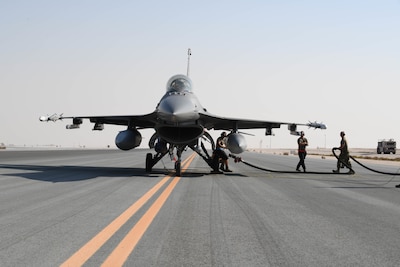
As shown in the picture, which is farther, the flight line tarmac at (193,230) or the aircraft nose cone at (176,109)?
the aircraft nose cone at (176,109)

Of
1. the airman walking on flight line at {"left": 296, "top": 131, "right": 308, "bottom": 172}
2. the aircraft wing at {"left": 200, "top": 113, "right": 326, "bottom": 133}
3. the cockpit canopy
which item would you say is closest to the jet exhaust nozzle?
the cockpit canopy

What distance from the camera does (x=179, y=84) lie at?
52.2ft

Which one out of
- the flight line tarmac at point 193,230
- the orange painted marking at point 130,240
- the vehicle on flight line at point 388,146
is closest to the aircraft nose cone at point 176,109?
the flight line tarmac at point 193,230

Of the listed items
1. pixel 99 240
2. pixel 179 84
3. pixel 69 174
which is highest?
pixel 179 84

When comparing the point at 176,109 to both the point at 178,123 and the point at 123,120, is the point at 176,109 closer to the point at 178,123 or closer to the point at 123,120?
the point at 178,123

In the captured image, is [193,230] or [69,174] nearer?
[193,230]

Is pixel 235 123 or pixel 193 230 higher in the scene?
pixel 235 123

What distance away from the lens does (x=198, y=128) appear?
616 inches

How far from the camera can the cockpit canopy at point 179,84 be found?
619 inches

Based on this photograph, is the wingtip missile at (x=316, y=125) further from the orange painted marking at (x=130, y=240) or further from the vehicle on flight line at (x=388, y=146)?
the vehicle on flight line at (x=388, y=146)

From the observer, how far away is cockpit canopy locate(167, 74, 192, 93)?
15.7 m

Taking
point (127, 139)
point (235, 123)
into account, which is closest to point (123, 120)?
point (127, 139)

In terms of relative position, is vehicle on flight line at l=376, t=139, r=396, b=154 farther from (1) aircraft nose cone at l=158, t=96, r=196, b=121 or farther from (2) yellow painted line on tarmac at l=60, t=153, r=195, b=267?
(2) yellow painted line on tarmac at l=60, t=153, r=195, b=267

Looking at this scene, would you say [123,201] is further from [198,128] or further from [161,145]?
[161,145]
